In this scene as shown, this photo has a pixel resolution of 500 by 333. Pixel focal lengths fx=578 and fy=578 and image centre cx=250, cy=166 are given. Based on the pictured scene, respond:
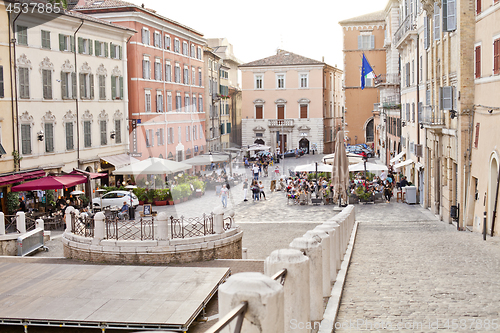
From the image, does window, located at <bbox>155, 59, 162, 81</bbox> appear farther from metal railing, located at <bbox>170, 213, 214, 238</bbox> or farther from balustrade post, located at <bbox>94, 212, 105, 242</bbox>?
balustrade post, located at <bbox>94, 212, 105, 242</bbox>

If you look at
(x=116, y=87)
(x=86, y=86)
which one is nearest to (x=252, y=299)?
(x=86, y=86)

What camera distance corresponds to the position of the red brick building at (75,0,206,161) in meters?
42.8

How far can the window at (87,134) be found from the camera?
115 ft

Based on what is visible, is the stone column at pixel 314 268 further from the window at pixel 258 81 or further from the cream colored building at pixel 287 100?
the window at pixel 258 81

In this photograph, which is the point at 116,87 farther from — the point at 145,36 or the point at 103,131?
the point at 145,36

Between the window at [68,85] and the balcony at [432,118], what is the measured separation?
19.6 meters

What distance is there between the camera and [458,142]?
21266 mm

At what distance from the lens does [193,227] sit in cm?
1666

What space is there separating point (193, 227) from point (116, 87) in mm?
25054

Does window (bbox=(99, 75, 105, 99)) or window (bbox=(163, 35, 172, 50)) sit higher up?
window (bbox=(163, 35, 172, 50))

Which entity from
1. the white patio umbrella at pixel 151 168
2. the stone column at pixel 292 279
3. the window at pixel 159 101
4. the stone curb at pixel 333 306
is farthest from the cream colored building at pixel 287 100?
the stone column at pixel 292 279

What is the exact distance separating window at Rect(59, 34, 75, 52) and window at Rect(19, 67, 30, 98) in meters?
3.92

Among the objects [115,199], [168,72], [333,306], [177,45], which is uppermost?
[177,45]

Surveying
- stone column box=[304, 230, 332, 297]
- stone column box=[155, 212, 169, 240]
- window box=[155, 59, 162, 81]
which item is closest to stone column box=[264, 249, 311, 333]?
stone column box=[304, 230, 332, 297]
